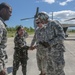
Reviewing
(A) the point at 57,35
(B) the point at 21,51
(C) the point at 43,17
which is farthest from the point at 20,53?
(A) the point at 57,35

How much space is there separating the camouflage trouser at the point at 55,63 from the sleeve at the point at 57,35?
9.5 inches

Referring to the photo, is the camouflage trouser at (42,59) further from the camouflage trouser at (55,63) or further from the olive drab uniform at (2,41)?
the olive drab uniform at (2,41)

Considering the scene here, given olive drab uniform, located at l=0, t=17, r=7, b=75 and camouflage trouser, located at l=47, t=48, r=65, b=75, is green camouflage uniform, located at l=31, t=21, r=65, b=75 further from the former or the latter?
olive drab uniform, located at l=0, t=17, r=7, b=75

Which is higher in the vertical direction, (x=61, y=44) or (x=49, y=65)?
(x=61, y=44)

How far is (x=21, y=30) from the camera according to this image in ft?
29.5

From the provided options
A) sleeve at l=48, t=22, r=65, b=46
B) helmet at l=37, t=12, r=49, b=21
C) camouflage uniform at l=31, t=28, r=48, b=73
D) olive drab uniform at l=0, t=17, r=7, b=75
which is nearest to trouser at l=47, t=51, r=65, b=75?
sleeve at l=48, t=22, r=65, b=46

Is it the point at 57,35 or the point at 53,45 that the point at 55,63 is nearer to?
the point at 53,45

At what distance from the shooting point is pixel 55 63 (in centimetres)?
677

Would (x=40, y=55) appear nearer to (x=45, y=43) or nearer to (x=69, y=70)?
(x=45, y=43)

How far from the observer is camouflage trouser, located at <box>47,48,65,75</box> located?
22.1 feet

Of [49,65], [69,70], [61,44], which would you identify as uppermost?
[61,44]

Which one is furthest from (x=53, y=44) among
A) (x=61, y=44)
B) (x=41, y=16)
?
(x=41, y=16)

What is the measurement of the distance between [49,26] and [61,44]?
0.48m

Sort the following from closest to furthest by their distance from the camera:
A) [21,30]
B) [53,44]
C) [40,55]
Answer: [53,44] → [40,55] → [21,30]
